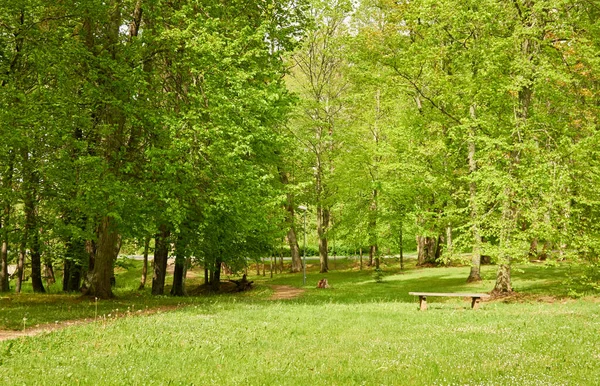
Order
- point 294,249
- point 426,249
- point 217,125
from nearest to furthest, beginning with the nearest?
point 217,125 < point 426,249 < point 294,249

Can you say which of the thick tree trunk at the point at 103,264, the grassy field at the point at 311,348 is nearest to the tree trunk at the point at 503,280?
the grassy field at the point at 311,348

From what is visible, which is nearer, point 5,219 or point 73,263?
point 5,219

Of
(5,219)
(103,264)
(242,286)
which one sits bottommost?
(242,286)

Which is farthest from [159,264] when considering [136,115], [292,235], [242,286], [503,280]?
[292,235]

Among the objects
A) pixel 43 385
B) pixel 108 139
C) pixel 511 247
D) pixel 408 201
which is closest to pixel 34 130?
pixel 108 139

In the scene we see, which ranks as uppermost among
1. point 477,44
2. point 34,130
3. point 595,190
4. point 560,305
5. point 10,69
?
point 477,44

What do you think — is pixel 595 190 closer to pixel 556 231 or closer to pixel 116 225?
pixel 556 231

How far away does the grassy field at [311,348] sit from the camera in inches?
303

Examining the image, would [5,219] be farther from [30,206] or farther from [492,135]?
[492,135]

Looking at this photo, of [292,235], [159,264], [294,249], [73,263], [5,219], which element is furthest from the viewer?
[294,249]

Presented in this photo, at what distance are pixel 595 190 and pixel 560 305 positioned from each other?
5.06m

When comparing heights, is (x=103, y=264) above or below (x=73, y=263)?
above

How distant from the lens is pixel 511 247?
21250mm

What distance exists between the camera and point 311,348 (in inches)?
405
